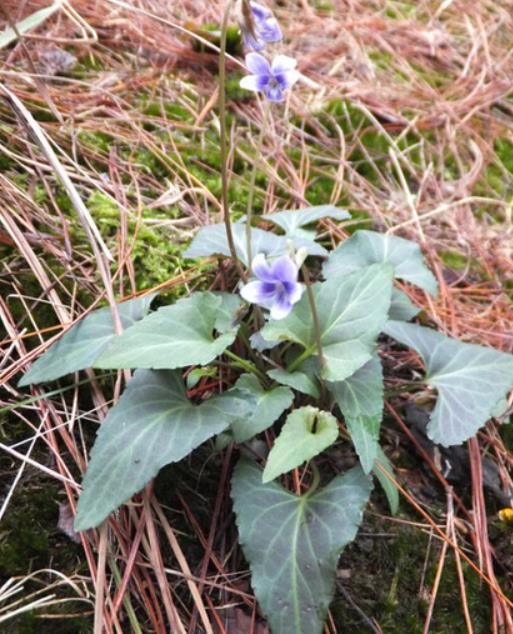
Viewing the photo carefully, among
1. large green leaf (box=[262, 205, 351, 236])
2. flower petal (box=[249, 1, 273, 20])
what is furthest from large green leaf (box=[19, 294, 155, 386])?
flower petal (box=[249, 1, 273, 20])

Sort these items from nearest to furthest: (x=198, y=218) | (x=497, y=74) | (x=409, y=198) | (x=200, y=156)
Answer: (x=198, y=218), (x=200, y=156), (x=409, y=198), (x=497, y=74)

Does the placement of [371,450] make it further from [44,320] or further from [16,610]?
[44,320]

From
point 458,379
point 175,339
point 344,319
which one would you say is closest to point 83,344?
point 175,339

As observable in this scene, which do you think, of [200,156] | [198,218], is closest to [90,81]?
[200,156]

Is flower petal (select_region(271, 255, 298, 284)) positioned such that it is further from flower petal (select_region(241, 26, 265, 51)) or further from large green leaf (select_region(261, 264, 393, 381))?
flower petal (select_region(241, 26, 265, 51))

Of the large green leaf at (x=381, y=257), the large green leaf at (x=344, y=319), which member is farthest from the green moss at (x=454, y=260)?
the large green leaf at (x=344, y=319)

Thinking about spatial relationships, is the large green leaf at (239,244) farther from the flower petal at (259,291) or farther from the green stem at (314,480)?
the green stem at (314,480)
